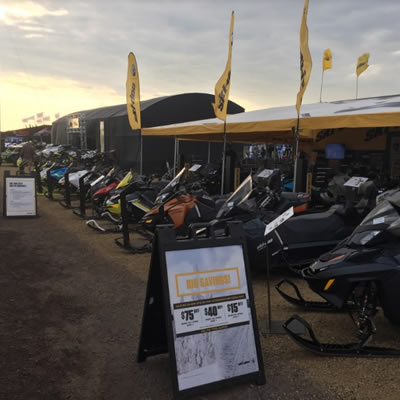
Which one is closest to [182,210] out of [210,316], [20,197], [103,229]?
[103,229]

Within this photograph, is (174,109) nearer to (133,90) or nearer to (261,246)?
(133,90)

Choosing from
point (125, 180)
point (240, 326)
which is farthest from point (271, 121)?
→ point (240, 326)

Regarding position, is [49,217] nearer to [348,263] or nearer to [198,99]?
[348,263]

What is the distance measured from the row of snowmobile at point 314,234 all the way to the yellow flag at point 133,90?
3.03 metres

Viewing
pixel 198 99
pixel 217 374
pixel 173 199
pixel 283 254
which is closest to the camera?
pixel 217 374

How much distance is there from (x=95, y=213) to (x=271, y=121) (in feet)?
15.0

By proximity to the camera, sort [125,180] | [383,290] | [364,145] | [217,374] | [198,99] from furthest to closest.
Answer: [198,99] → [364,145] → [125,180] → [383,290] → [217,374]

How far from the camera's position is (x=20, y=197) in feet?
28.6

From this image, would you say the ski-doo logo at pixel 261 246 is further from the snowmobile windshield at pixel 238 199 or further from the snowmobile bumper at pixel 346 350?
the snowmobile bumper at pixel 346 350

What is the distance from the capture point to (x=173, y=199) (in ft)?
20.1

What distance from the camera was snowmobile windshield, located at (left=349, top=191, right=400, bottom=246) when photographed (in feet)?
10.1

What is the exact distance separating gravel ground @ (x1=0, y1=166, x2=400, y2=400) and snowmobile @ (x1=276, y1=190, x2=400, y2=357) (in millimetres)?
117

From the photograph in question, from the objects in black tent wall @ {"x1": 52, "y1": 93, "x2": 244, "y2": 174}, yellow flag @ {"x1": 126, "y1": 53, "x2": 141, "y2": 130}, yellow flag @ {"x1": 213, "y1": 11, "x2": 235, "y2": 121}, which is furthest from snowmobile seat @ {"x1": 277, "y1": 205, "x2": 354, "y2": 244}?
black tent wall @ {"x1": 52, "y1": 93, "x2": 244, "y2": 174}

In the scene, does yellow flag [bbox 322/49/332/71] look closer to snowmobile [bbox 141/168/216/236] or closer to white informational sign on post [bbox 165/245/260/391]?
snowmobile [bbox 141/168/216/236]
